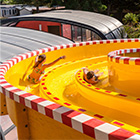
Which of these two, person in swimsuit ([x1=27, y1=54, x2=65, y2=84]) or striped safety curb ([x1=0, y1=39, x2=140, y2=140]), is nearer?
striped safety curb ([x1=0, y1=39, x2=140, y2=140])

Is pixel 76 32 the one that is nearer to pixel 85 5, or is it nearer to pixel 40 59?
pixel 40 59

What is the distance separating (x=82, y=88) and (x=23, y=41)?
8.15 meters

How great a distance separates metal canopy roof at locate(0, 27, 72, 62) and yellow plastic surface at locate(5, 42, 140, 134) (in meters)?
3.28

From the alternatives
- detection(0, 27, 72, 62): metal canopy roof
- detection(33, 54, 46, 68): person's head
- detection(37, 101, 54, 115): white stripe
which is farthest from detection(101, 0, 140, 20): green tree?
detection(37, 101, 54, 115): white stripe

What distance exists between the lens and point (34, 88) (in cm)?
579

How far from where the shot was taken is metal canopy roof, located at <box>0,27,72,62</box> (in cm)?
1032

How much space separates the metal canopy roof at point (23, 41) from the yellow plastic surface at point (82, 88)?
328 centimetres

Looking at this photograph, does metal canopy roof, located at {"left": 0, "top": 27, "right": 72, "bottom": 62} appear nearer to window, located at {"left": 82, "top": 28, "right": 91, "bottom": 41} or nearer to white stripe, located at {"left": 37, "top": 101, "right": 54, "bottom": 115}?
window, located at {"left": 82, "top": 28, "right": 91, "bottom": 41}

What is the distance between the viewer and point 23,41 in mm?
12453

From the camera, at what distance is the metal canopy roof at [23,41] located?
10.3 meters

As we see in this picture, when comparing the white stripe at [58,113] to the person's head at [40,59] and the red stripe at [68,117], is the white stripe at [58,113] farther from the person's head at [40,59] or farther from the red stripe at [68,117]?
the person's head at [40,59]

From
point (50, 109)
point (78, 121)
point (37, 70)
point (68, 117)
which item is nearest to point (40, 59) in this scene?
point (37, 70)

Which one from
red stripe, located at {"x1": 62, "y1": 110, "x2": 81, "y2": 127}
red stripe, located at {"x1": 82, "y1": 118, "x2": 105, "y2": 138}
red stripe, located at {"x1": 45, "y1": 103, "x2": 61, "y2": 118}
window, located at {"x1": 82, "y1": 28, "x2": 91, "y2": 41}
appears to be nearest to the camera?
red stripe, located at {"x1": 82, "y1": 118, "x2": 105, "y2": 138}

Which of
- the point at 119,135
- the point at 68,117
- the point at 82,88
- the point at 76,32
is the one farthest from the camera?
the point at 76,32
